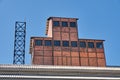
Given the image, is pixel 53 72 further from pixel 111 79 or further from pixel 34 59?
pixel 34 59

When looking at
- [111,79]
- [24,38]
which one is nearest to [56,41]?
[24,38]

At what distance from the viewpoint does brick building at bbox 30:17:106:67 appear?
70.4m

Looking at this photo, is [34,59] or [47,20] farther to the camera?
[47,20]

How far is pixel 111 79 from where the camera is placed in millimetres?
23141

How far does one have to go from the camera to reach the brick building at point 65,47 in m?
70.4

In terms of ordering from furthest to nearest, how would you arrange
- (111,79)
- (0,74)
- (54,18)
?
(54,18), (111,79), (0,74)

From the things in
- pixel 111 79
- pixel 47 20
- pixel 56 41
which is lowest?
pixel 111 79

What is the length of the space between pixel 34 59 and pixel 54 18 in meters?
12.6

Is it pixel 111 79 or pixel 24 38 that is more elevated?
pixel 24 38

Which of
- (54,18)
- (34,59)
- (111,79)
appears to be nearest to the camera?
(111,79)

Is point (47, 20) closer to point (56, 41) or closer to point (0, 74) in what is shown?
point (56, 41)

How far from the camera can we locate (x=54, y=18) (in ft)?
245

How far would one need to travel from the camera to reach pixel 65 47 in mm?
71938

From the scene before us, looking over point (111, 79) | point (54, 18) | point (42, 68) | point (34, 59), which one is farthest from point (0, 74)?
point (54, 18)
